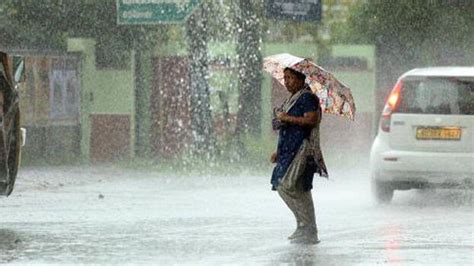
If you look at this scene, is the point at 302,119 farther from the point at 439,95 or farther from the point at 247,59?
the point at 247,59

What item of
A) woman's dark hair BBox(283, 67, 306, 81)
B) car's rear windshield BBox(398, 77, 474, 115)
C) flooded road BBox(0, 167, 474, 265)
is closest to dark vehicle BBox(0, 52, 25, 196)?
flooded road BBox(0, 167, 474, 265)

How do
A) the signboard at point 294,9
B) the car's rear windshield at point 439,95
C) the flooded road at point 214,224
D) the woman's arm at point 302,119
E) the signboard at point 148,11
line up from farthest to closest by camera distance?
the signboard at point 294,9
the signboard at point 148,11
the car's rear windshield at point 439,95
the woman's arm at point 302,119
the flooded road at point 214,224

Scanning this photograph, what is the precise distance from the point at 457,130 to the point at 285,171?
487 cm

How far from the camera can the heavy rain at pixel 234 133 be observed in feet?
49.8

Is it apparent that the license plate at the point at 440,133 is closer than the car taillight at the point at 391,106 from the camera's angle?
Yes

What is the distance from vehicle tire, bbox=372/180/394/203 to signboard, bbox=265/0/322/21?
11093 mm

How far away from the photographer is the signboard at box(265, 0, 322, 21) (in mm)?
31047

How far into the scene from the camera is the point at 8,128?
16.8 metres

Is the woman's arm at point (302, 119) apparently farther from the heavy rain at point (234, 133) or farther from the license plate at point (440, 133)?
the license plate at point (440, 133)

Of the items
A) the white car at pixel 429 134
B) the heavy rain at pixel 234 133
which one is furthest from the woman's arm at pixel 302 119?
the white car at pixel 429 134

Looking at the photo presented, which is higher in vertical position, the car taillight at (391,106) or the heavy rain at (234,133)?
the car taillight at (391,106)

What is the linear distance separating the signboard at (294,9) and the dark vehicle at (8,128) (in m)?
14.2

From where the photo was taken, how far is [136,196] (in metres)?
21.7

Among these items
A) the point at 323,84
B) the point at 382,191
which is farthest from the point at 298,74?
the point at 382,191
